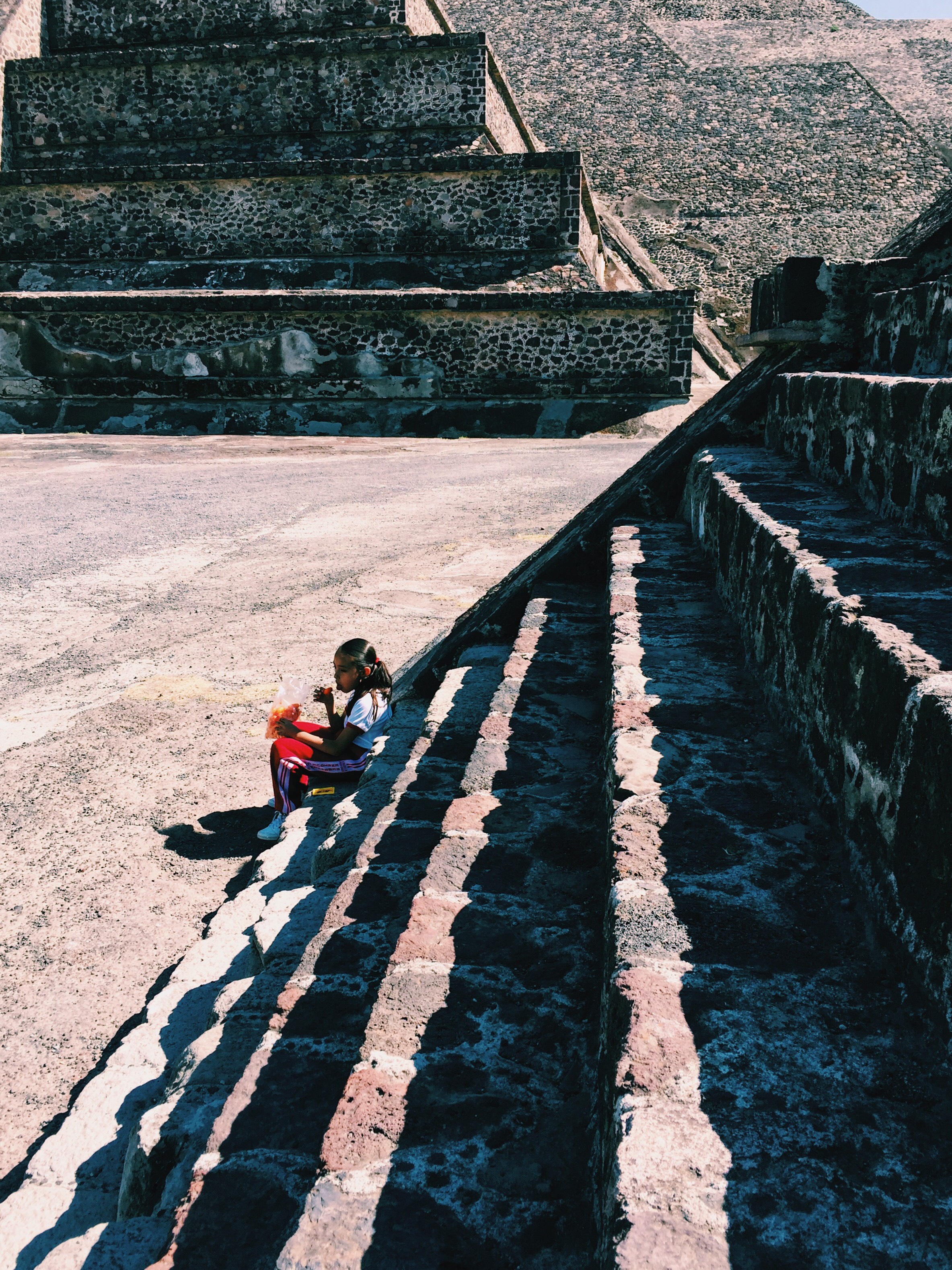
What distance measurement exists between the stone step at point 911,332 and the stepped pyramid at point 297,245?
9.68m

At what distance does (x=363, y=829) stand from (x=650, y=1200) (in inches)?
68.4

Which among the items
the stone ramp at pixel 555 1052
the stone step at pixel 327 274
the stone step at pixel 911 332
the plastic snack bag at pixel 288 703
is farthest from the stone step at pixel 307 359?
the stone ramp at pixel 555 1052

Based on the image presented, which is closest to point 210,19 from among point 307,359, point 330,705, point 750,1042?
point 307,359

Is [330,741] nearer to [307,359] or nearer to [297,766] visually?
[297,766]

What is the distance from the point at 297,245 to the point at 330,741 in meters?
12.5

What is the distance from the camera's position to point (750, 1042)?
1179 millimetres

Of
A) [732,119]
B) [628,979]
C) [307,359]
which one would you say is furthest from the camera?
[732,119]

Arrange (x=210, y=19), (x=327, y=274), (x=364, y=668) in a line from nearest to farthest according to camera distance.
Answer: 1. (x=364, y=668)
2. (x=327, y=274)
3. (x=210, y=19)

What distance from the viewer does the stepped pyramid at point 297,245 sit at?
13266mm

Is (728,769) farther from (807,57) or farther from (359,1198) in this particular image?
(807,57)

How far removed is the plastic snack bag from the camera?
3275 millimetres

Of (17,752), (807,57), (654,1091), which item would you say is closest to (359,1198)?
(654,1091)

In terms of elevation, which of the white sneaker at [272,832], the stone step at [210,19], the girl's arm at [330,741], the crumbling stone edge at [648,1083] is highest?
the stone step at [210,19]

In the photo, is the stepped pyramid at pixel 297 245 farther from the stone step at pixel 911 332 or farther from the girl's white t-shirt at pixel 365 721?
the girl's white t-shirt at pixel 365 721
